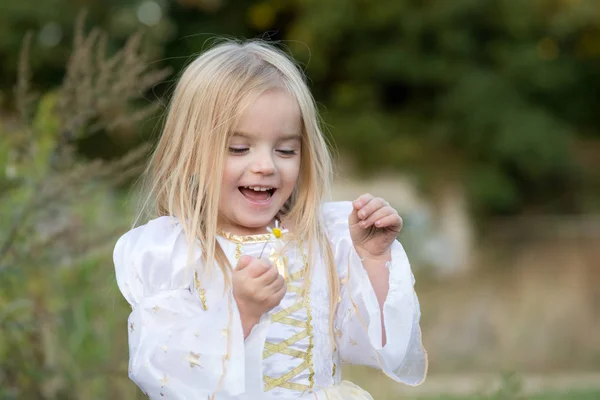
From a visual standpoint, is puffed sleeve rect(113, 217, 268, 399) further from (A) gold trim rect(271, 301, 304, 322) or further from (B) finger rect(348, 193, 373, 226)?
(B) finger rect(348, 193, 373, 226)

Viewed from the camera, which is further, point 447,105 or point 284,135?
point 447,105

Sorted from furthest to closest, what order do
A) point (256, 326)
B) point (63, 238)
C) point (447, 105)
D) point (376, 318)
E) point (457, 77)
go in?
1. point (447, 105)
2. point (457, 77)
3. point (63, 238)
4. point (376, 318)
5. point (256, 326)

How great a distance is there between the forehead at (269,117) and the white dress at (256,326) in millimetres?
239

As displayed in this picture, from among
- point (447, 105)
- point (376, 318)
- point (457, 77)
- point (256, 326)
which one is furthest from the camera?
point (447, 105)

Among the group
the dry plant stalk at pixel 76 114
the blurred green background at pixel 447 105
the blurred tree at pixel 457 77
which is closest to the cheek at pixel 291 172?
the dry plant stalk at pixel 76 114

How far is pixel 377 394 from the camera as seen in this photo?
4.79 meters

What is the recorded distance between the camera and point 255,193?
2088 millimetres

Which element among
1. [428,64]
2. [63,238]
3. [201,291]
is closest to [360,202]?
[201,291]

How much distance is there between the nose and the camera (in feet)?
6.61

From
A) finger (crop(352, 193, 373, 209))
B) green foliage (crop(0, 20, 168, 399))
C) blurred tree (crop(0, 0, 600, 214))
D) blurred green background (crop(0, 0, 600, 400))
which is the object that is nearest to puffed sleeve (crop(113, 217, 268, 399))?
finger (crop(352, 193, 373, 209))

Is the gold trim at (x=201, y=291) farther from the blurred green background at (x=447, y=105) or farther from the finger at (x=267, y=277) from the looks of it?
the blurred green background at (x=447, y=105)

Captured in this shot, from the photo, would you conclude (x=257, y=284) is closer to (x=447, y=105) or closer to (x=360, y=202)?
(x=360, y=202)

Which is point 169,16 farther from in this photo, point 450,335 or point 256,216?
point 256,216

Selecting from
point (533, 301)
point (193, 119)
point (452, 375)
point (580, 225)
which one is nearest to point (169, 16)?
point (580, 225)
